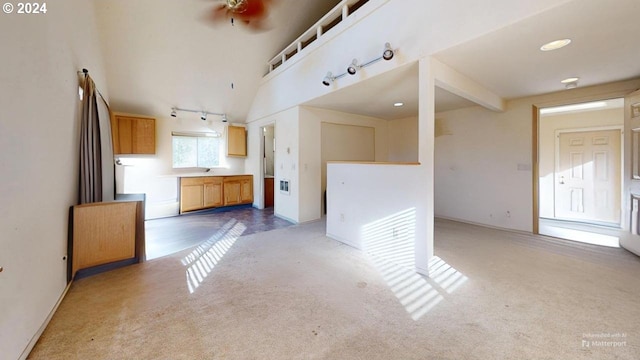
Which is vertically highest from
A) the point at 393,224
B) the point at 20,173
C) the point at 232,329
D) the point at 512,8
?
the point at 512,8

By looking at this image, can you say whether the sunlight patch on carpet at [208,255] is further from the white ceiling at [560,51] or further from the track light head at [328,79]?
the white ceiling at [560,51]

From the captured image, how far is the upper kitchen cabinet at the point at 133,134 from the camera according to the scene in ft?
16.2

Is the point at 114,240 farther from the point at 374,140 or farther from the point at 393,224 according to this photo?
the point at 374,140

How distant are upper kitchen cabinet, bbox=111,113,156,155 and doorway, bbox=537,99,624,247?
7.72 metres

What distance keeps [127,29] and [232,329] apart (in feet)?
15.7

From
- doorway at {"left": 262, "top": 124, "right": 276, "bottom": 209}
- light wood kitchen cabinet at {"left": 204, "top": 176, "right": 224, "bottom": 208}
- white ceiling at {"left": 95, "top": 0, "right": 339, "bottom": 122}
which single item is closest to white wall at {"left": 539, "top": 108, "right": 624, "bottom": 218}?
white ceiling at {"left": 95, "top": 0, "right": 339, "bottom": 122}

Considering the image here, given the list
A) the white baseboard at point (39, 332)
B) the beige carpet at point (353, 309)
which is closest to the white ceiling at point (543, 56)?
the beige carpet at point (353, 309)

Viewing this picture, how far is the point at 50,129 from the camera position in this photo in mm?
1867

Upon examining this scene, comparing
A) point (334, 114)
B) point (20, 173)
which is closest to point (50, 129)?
point (20, 173)

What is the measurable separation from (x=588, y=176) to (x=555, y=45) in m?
4.13

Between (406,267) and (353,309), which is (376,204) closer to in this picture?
(406,267)

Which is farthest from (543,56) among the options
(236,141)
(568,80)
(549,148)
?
(236,141)

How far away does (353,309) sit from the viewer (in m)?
1.89

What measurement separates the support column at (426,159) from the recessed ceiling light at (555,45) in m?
1.03
